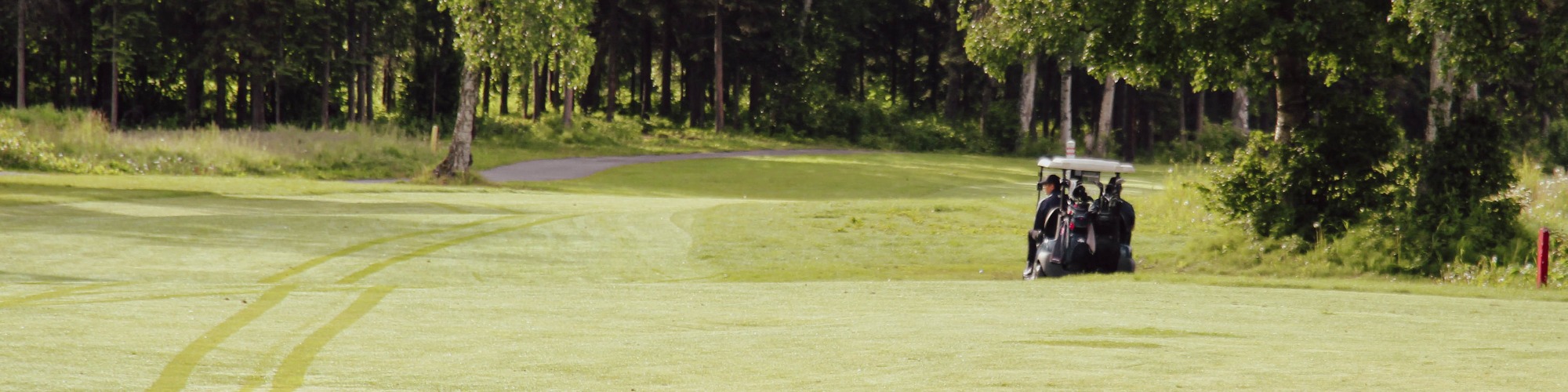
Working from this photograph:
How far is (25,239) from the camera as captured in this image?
59.5 ft

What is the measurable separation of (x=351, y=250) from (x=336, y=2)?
54.8 metres

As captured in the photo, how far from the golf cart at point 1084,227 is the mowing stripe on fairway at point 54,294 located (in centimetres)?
1017

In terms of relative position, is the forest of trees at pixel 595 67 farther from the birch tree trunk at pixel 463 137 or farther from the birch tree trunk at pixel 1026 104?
the birch tree trunk at pixel 463 137

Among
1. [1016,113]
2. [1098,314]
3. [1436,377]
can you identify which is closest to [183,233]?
[1098,314]

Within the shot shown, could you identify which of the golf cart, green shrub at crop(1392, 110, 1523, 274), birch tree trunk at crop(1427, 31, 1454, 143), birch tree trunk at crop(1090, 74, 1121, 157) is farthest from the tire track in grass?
birch tree trunk at crop(1090, 74, 1121, 157)

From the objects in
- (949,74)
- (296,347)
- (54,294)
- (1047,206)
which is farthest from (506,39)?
(949,74)

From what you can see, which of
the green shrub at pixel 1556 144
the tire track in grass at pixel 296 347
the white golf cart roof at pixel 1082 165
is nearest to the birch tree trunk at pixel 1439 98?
the white golf cart roof at pixel 1082 165

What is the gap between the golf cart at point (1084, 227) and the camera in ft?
54.7

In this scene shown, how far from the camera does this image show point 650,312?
39.9ft

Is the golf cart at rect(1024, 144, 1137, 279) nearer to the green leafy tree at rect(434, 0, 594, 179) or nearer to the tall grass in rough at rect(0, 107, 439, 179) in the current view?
the green leafy tree at rect(434, 0, 594, 179)

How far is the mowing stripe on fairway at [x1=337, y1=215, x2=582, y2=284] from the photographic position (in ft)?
53.7

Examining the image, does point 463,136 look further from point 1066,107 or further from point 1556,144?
point 1556,144

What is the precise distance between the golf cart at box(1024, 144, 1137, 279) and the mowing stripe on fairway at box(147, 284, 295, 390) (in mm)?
8720

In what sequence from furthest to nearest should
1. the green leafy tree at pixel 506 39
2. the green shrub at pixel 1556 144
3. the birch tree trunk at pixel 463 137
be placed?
the green shrub at pixel 1556 144 → the birch tree trunk at pixel 463 137 → the green leafy tree at pixel 506 39
